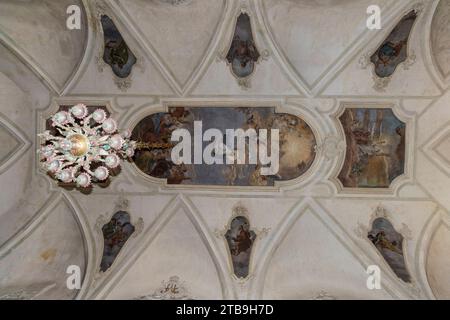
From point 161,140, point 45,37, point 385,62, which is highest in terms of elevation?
point 45,37

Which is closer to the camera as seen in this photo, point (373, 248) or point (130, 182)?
point (373, 248)

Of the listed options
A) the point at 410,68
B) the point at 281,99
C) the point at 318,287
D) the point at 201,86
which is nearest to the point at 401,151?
the point at 410,68

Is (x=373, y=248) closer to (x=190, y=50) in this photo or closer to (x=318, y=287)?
(x=318, y=287)

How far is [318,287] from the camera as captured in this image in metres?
10.2

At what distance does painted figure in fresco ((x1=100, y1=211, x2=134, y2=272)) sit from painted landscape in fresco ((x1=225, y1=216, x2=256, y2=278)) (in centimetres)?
274

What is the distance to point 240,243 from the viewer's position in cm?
1054

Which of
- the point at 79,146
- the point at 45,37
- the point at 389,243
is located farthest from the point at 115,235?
the point at 389,243

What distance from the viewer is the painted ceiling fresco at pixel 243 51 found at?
10.1 metres

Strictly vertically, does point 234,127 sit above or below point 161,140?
above

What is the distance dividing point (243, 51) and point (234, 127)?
6.59 feet

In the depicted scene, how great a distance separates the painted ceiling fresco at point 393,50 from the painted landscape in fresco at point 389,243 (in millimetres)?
3919

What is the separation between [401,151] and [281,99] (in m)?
3.43

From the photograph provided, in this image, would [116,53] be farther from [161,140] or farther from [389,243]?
[389,243]

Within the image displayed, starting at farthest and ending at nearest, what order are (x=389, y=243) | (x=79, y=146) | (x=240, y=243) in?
(x=240, y=243) < (x=389, y=243) < (x=79, y=146)
